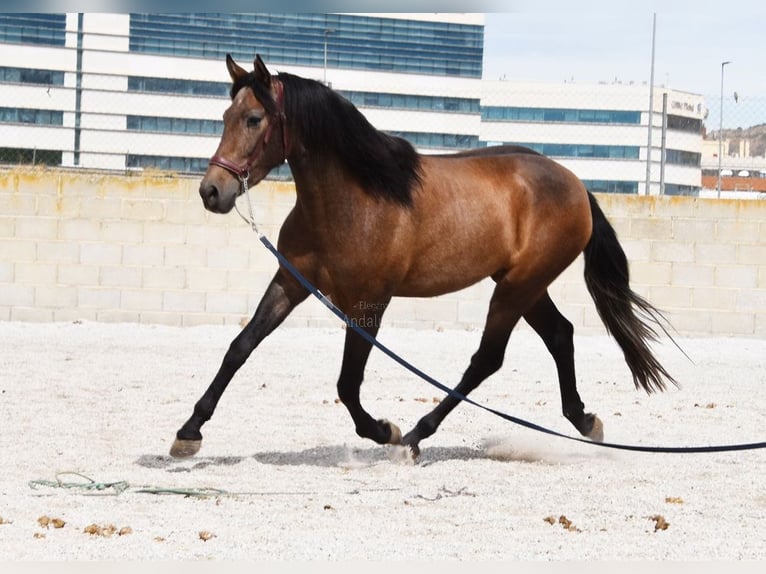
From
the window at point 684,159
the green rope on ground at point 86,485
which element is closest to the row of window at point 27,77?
the window at point 684,159

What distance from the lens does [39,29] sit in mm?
51219

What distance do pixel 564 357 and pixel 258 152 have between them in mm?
2081

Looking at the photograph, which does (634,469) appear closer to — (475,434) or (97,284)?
(475,434)

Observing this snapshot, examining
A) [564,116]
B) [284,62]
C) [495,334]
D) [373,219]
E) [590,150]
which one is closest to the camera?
[373,219]

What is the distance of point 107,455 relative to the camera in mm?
5215

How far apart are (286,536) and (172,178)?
7.31 meters

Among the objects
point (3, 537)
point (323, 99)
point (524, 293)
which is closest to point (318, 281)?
point (323, 99)

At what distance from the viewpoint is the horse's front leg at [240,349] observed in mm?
4820

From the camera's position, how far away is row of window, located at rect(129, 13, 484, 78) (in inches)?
1854

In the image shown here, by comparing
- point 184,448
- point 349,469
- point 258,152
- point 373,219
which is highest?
point 258,152

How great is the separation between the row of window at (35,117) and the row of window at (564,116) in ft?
51.2

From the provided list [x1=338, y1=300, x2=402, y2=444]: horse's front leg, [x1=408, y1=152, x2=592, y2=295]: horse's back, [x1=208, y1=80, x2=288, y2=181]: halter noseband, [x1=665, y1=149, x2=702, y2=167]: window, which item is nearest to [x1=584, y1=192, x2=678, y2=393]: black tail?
[x1=408, y1=152, x2=592, y2=295]: horse's back

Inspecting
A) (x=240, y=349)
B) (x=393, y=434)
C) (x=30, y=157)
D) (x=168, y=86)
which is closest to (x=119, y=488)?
(x=240, y=349)

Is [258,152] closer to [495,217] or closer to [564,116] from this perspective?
[495,217]
